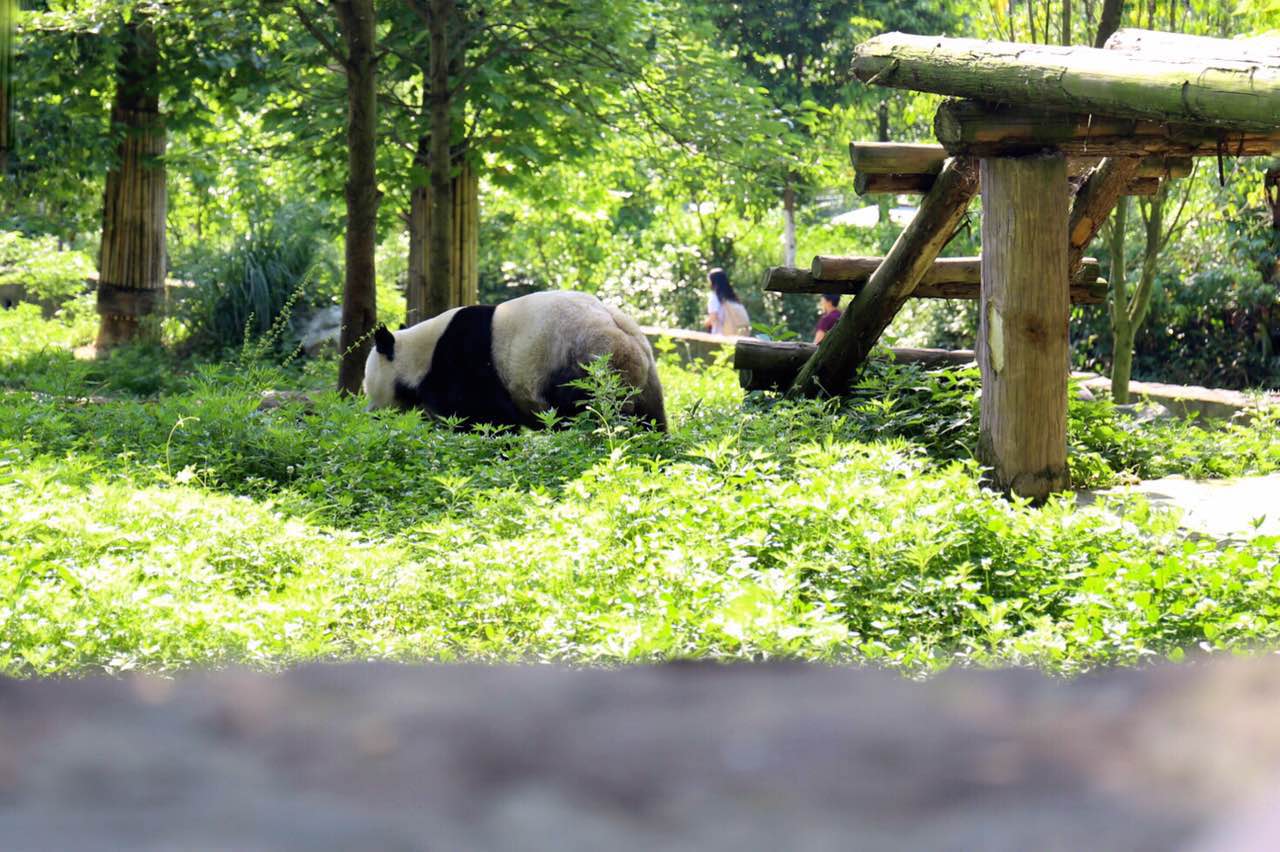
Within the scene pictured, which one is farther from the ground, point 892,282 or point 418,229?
point 418,229

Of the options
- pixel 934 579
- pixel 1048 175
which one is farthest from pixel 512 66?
pixel 934 579

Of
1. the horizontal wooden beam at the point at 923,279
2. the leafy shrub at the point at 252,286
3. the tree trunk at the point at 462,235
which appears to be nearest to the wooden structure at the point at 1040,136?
the horizontal wooden beam at the point at 923,279

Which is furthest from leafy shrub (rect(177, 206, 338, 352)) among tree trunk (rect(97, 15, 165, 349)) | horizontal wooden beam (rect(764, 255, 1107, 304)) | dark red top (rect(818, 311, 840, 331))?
horizontal wooden beam (rect(764, 255, 1107, 304))

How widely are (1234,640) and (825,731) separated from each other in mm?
2873

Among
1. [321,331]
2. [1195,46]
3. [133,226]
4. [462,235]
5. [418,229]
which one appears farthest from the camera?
[321,331]

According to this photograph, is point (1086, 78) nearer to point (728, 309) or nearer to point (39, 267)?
point (728, 309)

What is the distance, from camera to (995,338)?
6.82m

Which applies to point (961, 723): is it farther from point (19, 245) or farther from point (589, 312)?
point (19, 245)

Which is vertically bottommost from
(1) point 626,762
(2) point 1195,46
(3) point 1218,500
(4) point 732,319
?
(3) point 1218,500

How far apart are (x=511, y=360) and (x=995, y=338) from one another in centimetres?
362

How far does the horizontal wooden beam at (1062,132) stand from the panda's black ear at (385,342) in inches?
180

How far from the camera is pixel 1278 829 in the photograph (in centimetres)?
137

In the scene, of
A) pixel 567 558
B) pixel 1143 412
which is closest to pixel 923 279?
pixel 1143 412

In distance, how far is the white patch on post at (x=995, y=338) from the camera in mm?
6777
